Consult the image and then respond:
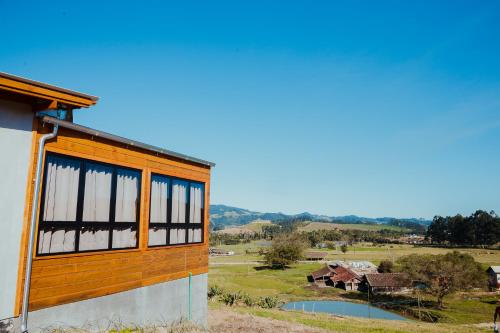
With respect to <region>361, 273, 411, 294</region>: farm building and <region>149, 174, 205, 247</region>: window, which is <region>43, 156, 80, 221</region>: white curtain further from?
<region>361, 273, 411, 294</region>: farm building

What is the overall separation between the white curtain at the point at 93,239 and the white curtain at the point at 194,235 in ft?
12.3

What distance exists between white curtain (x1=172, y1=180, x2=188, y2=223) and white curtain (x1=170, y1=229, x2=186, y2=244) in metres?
0.32

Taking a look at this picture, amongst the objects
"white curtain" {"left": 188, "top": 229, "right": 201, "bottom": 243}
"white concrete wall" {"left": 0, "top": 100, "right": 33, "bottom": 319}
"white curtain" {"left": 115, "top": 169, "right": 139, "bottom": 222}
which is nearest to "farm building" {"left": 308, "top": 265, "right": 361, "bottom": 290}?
"white curtain" {"left": 188, "top": 229, "right": 201, "bottom": 243}

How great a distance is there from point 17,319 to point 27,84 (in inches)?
173

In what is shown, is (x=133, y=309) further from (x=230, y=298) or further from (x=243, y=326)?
(x=230, y=298)

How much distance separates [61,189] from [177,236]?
4.56 m

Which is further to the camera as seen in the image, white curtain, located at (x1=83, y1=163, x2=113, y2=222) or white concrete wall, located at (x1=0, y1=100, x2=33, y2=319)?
white curtain, located at (x1=83, y1=163, x2=113, y2=222)

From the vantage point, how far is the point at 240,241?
170m

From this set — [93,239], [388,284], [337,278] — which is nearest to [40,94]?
[93,239]

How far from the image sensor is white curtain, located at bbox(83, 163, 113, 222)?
808 cm

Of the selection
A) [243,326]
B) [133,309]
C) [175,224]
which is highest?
[175,224]

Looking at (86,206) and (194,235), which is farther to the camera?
(194,235)

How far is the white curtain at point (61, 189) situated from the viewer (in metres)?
7.19

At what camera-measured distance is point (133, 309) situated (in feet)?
30.2
